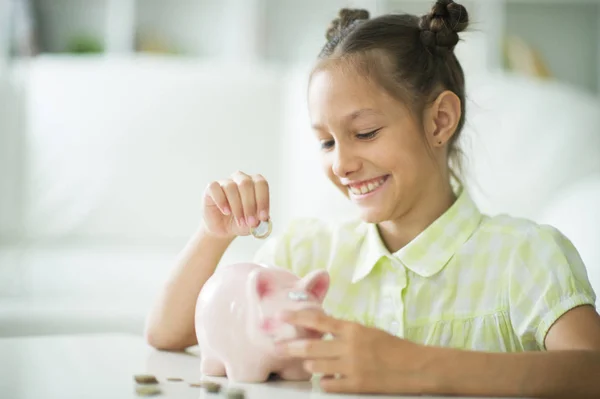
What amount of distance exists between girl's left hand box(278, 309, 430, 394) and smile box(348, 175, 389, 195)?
0.33 metres

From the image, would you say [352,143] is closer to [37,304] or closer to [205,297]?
[205,297]

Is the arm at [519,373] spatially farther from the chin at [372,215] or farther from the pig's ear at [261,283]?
the chin at [372,215]

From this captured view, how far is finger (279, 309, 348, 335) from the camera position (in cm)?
72

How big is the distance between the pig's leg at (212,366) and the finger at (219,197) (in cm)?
18

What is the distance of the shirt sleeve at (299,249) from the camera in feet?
3.72

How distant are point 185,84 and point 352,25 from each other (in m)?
1.24

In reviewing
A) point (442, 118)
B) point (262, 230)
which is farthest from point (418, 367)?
point (442, 118)

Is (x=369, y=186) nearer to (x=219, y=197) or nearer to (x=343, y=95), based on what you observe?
(x=343, y=95)

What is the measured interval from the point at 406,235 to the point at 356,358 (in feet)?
1.32

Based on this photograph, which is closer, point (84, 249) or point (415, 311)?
point (415, 311)

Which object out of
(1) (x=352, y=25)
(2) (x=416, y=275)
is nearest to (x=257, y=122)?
(1) (x=352, y=25)

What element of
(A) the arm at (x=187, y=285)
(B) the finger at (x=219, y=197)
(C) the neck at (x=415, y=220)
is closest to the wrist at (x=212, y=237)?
(A) the arm at (x=187, y=285)

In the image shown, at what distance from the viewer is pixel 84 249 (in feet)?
6.93

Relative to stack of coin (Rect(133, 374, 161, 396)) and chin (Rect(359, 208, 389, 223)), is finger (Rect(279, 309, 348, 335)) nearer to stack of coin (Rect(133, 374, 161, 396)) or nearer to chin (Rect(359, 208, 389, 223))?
stack of coin (Rect(133, 374, 161, 396))
